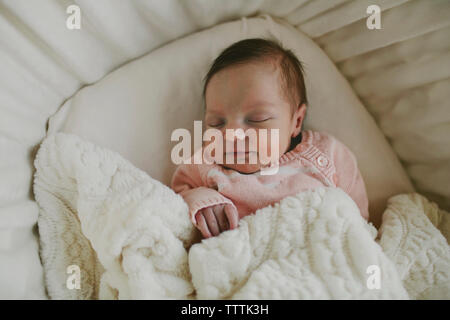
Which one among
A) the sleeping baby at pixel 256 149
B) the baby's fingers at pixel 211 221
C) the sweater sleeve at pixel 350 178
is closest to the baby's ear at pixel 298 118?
the sleeping baby at pixel 256 149

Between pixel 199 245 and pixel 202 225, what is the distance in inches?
2.2

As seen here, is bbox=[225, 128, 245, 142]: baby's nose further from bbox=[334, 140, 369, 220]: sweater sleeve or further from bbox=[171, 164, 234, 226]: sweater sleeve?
bbox=[334, 140, 369, 220]: sweater sleeve

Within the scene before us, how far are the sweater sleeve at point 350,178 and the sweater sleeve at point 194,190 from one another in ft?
1.04

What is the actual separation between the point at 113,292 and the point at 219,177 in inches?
12.7

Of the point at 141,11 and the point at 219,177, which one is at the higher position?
the point at 141,11

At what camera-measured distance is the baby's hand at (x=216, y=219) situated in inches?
25.9

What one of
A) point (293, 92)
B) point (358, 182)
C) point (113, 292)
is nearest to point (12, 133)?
point (113, 292)

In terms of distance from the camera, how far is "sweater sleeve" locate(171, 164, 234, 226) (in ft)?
2.19

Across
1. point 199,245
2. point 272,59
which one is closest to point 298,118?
point 272,59

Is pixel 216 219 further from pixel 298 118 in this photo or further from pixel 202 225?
pixel 298 118

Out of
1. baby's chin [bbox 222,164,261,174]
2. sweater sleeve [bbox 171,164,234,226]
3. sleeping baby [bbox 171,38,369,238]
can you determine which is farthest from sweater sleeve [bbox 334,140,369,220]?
sweater sleeve [bbox 171,164,234,226]

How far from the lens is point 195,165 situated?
82 cm

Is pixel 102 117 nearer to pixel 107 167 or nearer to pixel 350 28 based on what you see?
pixel 107 167

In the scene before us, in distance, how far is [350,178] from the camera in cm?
83
